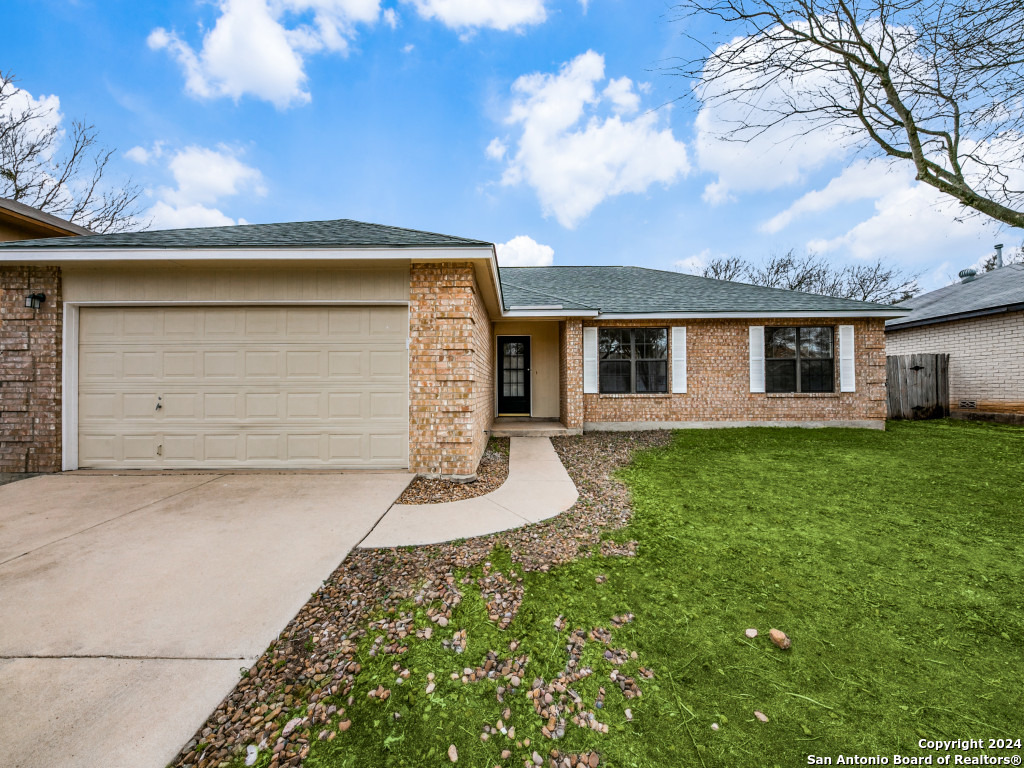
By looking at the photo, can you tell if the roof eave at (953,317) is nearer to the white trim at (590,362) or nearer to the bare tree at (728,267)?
the white trim at (590,362)

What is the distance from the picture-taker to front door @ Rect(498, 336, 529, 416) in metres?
10.6

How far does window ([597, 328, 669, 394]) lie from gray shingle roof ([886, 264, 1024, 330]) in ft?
28.7

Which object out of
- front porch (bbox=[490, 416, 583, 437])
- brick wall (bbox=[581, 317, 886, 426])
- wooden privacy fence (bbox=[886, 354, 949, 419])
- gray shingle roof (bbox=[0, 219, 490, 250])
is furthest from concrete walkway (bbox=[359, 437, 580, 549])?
wooden privacy fence (bbox=[886, 354, 949, 419])

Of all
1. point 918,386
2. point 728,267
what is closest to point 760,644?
point 918,386

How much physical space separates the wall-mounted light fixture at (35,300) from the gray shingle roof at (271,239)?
2.03 feet

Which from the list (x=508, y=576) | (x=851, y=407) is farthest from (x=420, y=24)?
(x=851, y=407)

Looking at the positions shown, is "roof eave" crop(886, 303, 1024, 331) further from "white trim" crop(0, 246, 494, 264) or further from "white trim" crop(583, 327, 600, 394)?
"white trim" crop(0, 246, 494, 264)

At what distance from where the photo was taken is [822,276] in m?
23.4

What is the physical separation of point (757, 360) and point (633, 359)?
2.92 m

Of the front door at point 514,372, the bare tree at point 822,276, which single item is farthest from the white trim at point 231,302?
the bare tree at point 822,276

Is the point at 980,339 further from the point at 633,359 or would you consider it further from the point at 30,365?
the point at 30,365

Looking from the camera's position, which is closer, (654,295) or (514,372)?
(654,295)

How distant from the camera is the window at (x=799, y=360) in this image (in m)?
9.13

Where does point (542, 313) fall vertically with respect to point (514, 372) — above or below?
above
